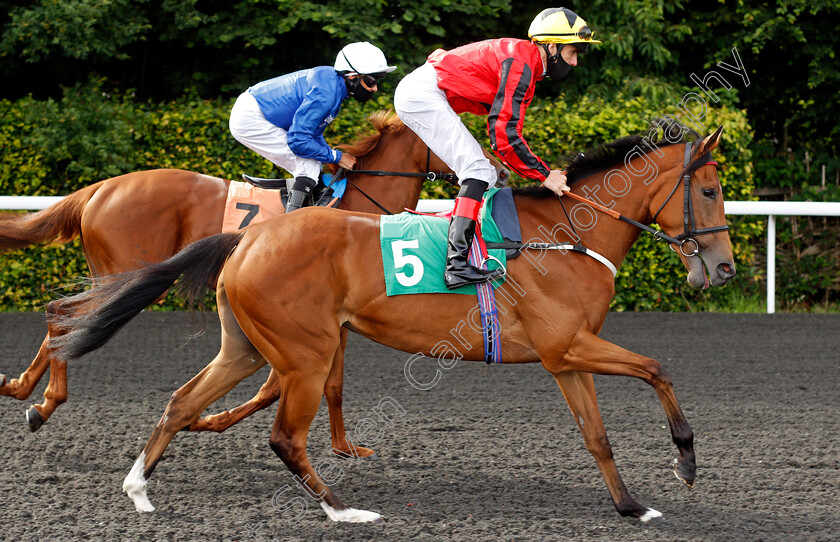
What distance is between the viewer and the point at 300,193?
498 cm

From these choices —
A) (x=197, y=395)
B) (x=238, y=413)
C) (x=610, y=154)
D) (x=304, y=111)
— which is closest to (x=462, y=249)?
(x=610, y=154)

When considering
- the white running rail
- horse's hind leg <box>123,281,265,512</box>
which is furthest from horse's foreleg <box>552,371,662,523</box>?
the white running rail

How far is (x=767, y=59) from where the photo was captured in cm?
1066

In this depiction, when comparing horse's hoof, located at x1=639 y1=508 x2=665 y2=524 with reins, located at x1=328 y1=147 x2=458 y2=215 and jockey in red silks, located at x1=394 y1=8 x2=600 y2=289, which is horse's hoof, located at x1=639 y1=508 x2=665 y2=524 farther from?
reins, located at x1=328 y1=147 x2=458 y2=215

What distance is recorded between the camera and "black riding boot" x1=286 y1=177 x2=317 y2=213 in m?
4.95

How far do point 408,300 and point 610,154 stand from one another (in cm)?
112

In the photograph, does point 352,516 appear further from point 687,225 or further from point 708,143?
point 708,143

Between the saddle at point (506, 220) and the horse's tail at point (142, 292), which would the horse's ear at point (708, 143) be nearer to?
the saddle at point (506, 220)

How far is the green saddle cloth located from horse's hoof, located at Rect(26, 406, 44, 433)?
2.25m

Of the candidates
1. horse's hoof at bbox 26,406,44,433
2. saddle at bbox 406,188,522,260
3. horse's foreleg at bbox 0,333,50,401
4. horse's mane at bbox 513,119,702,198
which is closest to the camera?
saddle at bbox 406,188,522,260

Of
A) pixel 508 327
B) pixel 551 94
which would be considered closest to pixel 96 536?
pixel 508 327

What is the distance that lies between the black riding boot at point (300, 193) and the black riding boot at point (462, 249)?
143 centimetres

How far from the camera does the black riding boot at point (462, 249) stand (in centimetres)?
370

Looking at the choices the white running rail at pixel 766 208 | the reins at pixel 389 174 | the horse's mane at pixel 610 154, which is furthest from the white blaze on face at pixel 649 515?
the white running rail at pixel 766 208
